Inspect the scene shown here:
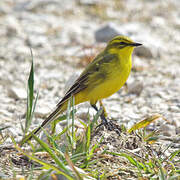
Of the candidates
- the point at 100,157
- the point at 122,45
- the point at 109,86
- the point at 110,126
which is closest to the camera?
the point at 100,157

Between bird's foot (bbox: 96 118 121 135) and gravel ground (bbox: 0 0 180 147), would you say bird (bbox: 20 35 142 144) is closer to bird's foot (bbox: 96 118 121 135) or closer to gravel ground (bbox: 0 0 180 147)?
bird's foot (bbox: 96 118 121 135)

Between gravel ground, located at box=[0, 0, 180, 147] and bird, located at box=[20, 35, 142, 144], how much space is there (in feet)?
1.63

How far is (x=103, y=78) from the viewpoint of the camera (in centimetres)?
493

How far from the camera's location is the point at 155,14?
1250cm

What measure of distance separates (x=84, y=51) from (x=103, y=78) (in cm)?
385

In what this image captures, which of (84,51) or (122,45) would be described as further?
(84,51)

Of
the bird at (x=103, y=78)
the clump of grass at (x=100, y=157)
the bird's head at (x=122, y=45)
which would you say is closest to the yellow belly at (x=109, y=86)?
the bird at (x=103, y=78)

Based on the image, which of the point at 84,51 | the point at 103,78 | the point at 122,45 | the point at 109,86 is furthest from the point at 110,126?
the point at 84,51

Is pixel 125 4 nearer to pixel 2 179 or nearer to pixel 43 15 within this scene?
pixel 43 15

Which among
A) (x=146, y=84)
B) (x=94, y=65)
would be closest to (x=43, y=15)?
(x=146, y=84)

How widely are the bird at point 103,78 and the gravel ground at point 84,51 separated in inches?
19.6

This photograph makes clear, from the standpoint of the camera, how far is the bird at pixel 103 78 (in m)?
4.85

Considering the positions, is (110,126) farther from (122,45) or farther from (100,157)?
(122,45)

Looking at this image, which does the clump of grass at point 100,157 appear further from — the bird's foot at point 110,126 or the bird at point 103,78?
the bird at point 103,78
